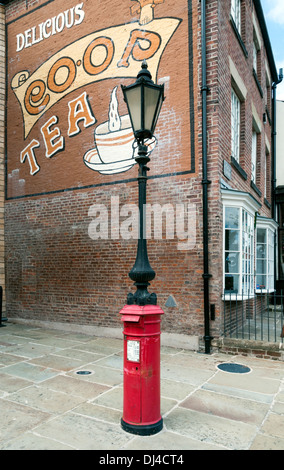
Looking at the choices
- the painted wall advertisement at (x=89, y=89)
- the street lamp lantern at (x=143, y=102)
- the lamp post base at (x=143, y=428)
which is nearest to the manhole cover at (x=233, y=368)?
the lamp post base at (x=143, y=428)

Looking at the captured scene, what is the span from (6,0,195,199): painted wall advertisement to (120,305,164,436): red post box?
4409 millimetres

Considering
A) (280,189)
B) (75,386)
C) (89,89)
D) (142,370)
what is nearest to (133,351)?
(142,370)

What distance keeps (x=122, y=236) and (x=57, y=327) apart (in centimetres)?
302

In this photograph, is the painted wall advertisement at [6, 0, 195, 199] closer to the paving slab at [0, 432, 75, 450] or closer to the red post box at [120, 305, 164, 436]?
the red post box at [120, 305, 164, 436]

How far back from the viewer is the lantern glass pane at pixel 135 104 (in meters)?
3.77

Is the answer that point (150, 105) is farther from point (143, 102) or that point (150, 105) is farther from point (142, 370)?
point (142, 370)

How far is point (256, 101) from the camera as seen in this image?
11.6 meters

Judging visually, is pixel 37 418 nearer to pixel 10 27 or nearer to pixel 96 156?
pixel 96 156

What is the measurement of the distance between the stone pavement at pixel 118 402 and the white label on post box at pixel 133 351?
727 millimetres

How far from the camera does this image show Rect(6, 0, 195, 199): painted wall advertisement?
7641 millimetres

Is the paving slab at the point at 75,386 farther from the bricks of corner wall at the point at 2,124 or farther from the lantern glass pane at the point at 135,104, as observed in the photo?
the bricks of corner wall at the point at 2,124

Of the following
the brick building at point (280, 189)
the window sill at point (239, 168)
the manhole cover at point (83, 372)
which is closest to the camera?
the manhole cover at point (83, 372)

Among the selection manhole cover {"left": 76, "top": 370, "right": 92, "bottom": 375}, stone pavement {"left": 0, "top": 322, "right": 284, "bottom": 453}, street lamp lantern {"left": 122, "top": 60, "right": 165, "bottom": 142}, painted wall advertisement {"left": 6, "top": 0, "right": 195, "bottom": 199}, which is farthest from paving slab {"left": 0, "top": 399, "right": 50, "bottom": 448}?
painted wall advertisement {"left": 6, "top": 0, "right": 195, "bottom": 199}

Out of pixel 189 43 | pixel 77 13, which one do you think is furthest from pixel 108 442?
pixel 77 13
